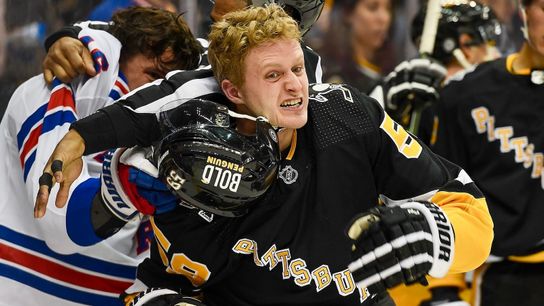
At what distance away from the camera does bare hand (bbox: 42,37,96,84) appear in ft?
9.31

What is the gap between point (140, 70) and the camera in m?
2.93

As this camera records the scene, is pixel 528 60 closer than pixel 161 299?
No

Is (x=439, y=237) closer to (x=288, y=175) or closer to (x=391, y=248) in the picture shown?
(x=391, y=248)

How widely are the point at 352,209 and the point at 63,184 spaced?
629mm

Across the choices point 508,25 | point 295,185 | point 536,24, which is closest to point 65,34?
point 295,185

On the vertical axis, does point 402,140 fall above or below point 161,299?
above

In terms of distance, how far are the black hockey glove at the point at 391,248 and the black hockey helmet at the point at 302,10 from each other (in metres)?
0.88

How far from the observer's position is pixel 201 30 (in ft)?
12.6

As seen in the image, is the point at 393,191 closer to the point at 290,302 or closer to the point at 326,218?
the point at 326,218

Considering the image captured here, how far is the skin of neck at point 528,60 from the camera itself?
3842 mm

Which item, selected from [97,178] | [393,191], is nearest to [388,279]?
[393,191]

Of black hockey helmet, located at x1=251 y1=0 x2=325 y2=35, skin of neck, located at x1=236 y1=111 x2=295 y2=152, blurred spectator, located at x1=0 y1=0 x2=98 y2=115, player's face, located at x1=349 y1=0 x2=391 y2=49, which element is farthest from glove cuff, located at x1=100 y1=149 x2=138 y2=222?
player's face, located at x1=349 y1=0 x2=391 y2=49

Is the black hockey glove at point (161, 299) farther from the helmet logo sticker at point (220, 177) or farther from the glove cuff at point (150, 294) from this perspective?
the helmet logo sticker at point (220, 177)

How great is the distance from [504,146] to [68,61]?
5.54 ft
